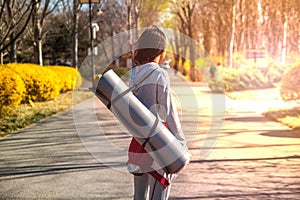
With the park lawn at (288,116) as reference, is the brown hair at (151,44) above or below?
above

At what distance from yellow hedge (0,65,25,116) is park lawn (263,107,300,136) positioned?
6864mm

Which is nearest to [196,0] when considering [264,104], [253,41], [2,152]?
[264,104]

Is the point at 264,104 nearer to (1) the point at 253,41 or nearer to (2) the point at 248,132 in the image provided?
(2) the point at 248,132

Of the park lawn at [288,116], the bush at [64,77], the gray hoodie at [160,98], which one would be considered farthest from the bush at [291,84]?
the bush at [64,77]

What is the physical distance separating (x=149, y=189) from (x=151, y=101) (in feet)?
2.37

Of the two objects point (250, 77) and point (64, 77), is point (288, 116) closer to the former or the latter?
point (64, 77)

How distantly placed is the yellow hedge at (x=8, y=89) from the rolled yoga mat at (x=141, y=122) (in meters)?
7.98

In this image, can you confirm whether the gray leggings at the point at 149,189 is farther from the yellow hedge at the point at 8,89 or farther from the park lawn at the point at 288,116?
the yellow hedge at the point at 8,89

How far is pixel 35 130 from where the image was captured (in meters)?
9.96

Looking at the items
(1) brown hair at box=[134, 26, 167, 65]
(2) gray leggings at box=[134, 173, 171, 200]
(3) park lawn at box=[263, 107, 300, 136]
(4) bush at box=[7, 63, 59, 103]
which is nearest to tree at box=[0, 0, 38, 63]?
(4) bush at box=[7, 63, 59, 103]

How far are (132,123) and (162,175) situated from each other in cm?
49

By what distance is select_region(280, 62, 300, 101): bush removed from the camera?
1153 centimetres

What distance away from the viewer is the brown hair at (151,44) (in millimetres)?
2979

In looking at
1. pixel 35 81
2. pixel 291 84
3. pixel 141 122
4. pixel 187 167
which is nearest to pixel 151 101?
pixel 141 122
